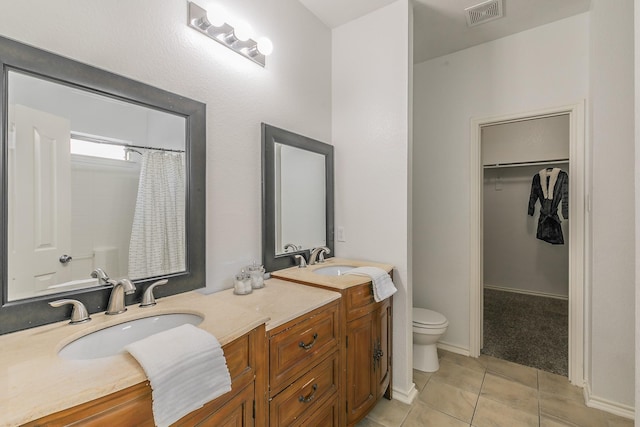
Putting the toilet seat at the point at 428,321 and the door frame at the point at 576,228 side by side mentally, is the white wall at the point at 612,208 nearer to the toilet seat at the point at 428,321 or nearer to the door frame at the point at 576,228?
the door frame at the point at 576,228

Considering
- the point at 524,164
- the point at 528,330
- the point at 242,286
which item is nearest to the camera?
the point at 242,286

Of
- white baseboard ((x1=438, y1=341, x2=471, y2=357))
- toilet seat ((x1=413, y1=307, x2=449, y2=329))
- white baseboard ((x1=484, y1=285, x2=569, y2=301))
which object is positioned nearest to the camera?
toilet seat ((x1=413, y1=307, x2=449, y2=329))

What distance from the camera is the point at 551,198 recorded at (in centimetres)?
361

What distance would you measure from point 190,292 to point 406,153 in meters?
1.61

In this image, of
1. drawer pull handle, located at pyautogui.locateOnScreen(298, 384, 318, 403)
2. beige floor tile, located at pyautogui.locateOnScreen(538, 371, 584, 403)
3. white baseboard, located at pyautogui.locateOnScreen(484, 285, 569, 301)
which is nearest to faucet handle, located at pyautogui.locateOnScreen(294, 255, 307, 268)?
drawer pull handle, located at pyautogui.locateOnScreen(298, 384, 318, 403)

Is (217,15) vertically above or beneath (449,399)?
above

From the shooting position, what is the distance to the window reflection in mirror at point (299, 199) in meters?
1.88

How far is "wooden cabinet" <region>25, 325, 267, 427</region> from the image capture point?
597 mm

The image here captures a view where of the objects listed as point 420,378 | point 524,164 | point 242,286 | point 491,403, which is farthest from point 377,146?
point 524,164

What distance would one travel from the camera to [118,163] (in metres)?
1.18

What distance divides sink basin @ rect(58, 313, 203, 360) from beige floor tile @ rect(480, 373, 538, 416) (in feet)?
6.85

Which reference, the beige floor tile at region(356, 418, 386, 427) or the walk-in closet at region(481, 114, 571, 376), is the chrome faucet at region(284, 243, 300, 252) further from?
the walk-in closet at region(481, 114, 571, 376)

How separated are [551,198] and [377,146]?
2944 mm

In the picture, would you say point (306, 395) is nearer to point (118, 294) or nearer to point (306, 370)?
point (306, 370)
